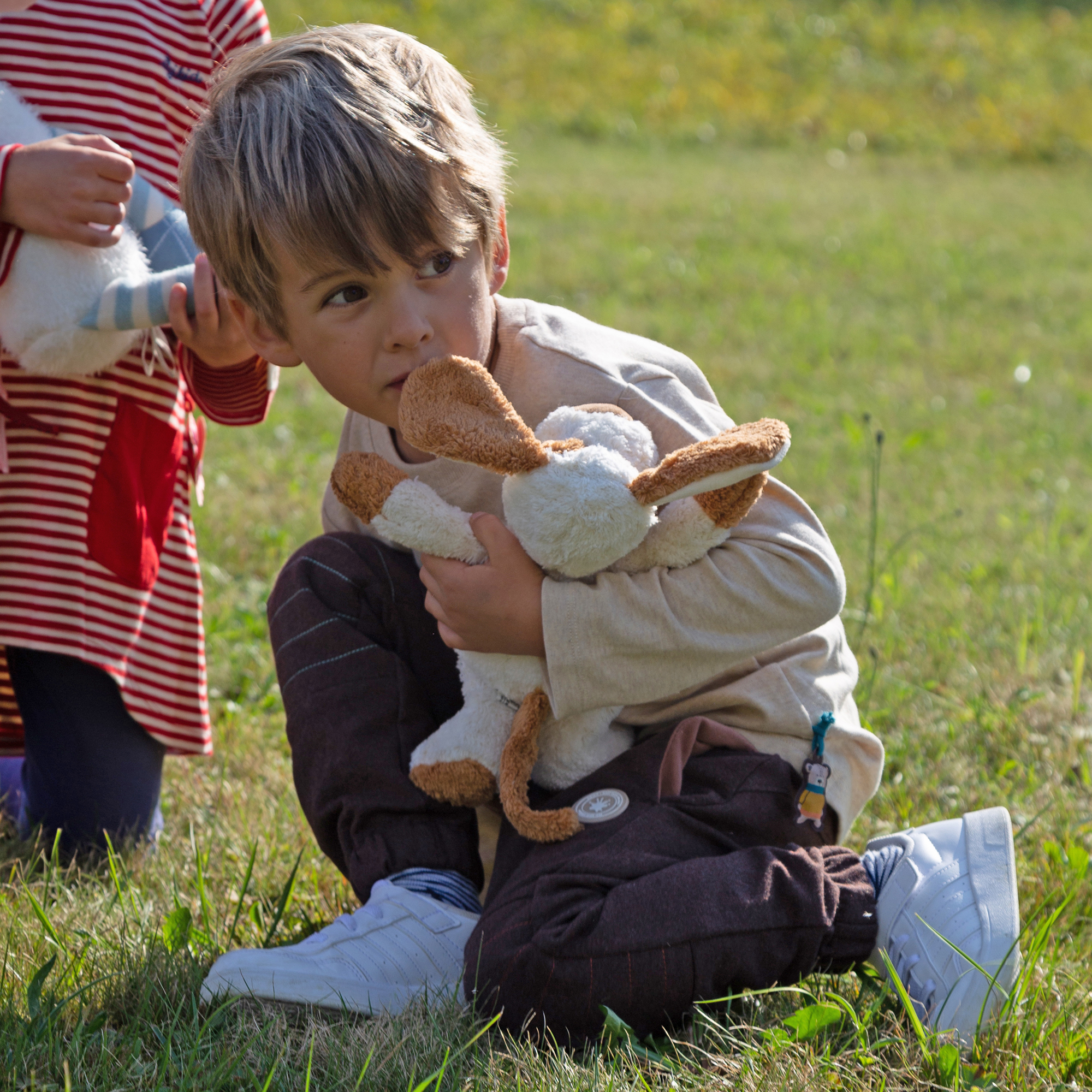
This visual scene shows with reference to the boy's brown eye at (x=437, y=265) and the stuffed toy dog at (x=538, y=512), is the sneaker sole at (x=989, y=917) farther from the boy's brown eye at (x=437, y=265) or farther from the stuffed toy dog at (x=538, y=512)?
the boy's brown eye at (x=437, y=265)

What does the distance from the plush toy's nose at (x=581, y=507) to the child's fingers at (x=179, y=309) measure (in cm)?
64

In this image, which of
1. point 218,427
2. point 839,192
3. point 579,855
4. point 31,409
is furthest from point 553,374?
point 839,192

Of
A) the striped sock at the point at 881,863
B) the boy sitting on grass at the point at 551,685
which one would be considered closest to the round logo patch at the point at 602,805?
the boy sitting on grass at the point at 551,685

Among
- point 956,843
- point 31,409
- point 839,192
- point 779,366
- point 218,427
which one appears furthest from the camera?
point 839,192

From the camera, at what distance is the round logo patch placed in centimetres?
165

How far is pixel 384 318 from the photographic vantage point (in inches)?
63.0

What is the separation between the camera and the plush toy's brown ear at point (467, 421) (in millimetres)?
1499

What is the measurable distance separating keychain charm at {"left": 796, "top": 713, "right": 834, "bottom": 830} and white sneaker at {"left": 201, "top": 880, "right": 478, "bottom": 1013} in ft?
1.60

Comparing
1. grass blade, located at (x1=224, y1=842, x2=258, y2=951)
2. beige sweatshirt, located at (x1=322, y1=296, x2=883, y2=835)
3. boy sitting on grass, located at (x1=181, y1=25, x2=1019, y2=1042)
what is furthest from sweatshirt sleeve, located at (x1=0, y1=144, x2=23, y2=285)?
grass blade, located at (x1=224, y1=842, x2=258, y2=951)

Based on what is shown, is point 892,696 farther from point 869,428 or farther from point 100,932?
point 869,428

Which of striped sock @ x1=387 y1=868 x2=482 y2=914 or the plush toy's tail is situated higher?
the plush toy's tail

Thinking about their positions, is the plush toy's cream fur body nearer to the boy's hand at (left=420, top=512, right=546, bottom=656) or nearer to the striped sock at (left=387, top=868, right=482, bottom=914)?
the boy's hand at (left=420, top=512, right=546, bottom=656)

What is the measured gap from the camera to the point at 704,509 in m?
1.58

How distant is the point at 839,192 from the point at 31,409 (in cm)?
892
